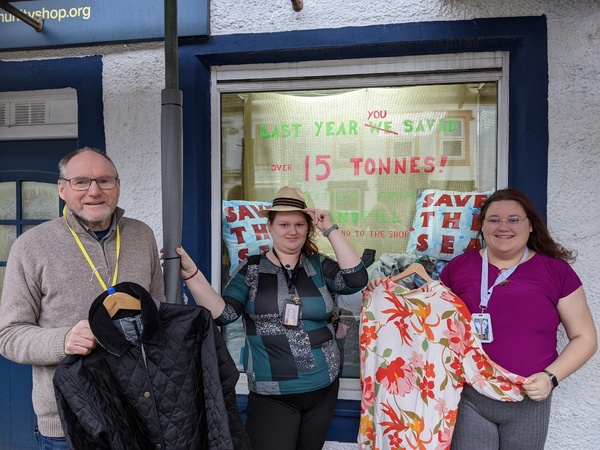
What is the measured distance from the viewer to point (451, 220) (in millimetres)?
3094

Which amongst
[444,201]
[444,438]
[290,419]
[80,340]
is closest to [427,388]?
[444,438]

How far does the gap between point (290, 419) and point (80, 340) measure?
1095 mm

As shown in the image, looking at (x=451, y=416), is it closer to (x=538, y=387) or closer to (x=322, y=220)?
(x=538, y=387)

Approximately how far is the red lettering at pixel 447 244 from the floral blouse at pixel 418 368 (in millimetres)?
643

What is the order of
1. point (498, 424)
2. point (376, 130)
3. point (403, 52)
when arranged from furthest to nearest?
point (376, 130)
point (403, 52)
point (498, 424)

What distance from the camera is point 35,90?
11.1ft

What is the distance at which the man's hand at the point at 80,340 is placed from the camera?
1.75m

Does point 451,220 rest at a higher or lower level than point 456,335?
higher

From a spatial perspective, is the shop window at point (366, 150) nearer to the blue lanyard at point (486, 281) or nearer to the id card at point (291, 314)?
the blue lanyard at point (486, 281)

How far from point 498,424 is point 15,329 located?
2.07 metres

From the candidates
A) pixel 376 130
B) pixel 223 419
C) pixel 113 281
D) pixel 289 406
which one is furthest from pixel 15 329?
pixel 376 130

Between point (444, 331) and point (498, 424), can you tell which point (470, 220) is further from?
point (498, 424)

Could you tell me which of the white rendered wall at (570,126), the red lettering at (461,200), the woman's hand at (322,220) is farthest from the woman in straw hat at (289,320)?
the white rendered wall at (570,126)

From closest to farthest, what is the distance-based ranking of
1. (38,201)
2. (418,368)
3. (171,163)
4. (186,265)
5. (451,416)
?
(171,163)
(186,265)
(451,416)
(418,368)
(38,201)
